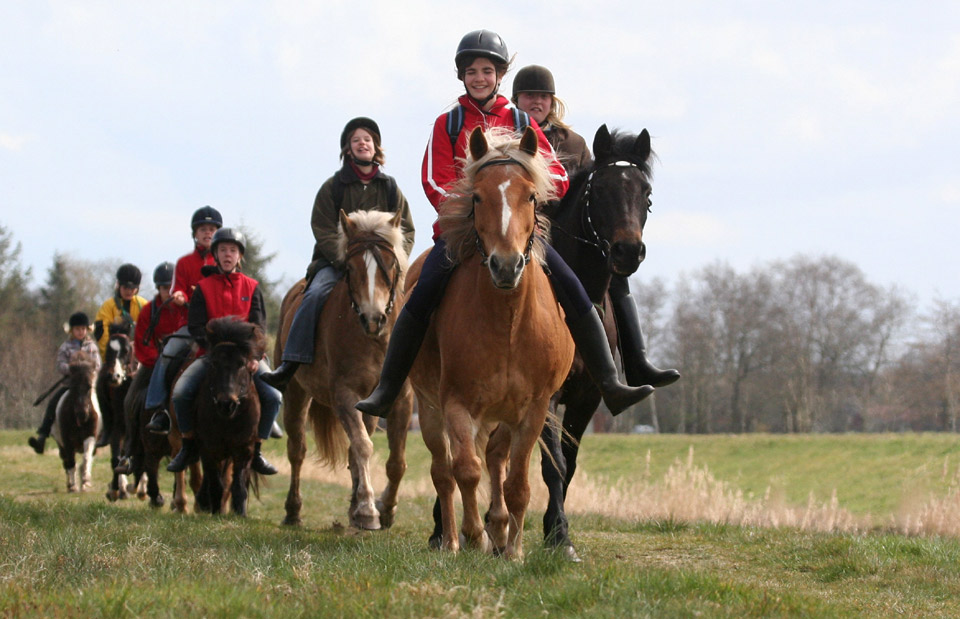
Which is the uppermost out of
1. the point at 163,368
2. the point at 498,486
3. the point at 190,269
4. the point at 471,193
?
the point at 190,269

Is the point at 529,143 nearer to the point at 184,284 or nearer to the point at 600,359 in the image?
the point at 600,359

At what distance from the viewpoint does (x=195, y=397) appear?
11203mm

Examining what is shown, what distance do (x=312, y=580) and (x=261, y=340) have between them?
6203 mm

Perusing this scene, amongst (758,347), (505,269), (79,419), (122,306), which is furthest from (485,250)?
(758,347)

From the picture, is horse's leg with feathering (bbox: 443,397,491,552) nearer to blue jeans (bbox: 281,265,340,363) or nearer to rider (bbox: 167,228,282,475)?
blue jeans (bbox: 281,265,340,363)

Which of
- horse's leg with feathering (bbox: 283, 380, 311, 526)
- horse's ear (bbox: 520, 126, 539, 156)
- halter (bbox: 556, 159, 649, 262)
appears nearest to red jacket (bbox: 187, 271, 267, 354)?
horse's leg with feathering (bbox: 283, 380, 311, 526)

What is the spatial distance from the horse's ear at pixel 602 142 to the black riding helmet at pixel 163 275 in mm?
9128

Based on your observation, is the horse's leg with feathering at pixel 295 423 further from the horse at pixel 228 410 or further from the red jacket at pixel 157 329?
the red jacket at pixel 157 329

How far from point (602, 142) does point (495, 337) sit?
7.31 ft

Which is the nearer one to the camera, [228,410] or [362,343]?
[362,343]

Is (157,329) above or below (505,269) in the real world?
above

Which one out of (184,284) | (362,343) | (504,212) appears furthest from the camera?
(184,284)

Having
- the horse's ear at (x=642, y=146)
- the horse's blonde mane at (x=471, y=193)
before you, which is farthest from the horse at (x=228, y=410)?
the horse's ear at (x=642, y=146)

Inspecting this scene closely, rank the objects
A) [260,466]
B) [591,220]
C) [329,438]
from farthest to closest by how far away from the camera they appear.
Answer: [260,466], [329,438], [591,220]
